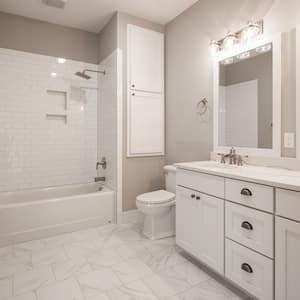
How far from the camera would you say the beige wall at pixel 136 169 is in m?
2.83

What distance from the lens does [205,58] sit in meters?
2.45

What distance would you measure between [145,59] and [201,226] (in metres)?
2.16

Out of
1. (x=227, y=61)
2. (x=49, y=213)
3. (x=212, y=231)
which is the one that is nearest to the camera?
(x=212, y=231)

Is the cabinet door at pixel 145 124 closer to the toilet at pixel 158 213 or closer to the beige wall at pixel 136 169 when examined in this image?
the beige wall at pixel 136 169

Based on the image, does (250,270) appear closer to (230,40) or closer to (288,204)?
(288,204)

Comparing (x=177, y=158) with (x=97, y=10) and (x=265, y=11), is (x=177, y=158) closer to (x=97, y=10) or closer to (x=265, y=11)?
(x=265, y=11)

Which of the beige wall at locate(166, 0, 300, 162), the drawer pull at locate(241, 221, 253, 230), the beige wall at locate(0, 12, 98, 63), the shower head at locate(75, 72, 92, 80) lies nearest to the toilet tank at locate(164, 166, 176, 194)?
the beige wall at locate(166, 0, 300, 162)

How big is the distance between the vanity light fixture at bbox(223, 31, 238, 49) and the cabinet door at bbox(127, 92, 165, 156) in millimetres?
1138

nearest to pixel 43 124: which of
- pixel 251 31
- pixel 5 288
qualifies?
pixel 5 288

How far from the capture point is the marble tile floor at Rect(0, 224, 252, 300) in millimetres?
1584

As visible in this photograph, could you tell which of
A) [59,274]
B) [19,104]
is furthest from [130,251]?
[19,104]

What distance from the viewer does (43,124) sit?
307 cm

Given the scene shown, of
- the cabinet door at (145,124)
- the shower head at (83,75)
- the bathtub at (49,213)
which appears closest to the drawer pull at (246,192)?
the cabinet door at (145,124)

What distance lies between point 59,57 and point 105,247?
254 centimetres
